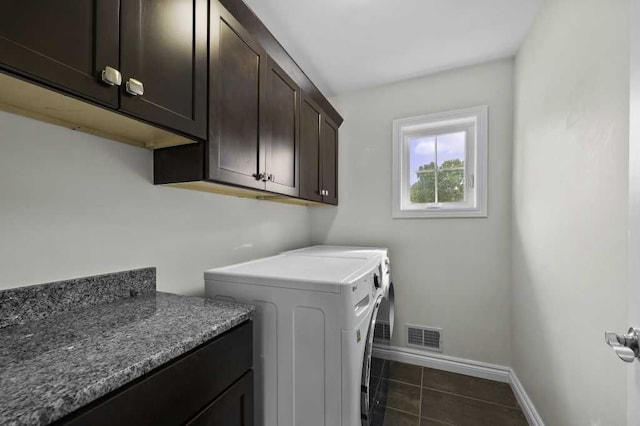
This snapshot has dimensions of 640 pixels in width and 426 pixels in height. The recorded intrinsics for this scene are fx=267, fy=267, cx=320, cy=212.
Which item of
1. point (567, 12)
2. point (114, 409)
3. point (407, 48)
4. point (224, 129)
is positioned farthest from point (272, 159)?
point (567, 12)

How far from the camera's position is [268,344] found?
3.62ft

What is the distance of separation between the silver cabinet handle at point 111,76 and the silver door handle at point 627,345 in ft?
4.41

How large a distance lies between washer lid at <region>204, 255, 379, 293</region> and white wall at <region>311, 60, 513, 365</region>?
96 cm

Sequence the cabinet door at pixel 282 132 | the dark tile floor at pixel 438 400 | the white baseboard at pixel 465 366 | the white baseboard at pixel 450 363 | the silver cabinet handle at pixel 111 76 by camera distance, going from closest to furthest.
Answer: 1. the silver cabinet handle at pixel 111 76
2. the cabinet door at pixel 282 132
3. the dark tile floor at pixel 438 400
4. the white baseboard at pixel 465 366
5. the white baseboard at pixel 450 363

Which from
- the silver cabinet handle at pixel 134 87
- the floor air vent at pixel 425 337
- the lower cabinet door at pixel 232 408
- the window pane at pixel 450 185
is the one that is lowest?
the floor air vent at pixel 425 337

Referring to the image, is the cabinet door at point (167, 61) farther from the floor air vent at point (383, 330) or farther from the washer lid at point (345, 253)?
the floor air vent at point (383, 330)

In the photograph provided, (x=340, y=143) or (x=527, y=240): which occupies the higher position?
(x=340, y=143)

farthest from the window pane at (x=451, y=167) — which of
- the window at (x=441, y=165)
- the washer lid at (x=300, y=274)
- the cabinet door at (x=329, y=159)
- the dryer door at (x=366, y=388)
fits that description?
the dryer door at (x=366, y=388)

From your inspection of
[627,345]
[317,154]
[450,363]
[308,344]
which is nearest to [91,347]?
[308,344]

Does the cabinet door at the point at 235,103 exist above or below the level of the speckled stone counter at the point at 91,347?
above

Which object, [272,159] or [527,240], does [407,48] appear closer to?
[272,159]

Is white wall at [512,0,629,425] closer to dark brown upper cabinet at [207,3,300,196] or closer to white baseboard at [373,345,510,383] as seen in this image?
white baseboard at [373,345,510,383]

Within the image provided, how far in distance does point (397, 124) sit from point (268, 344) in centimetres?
204

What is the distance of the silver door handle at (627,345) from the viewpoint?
1.94 feet
